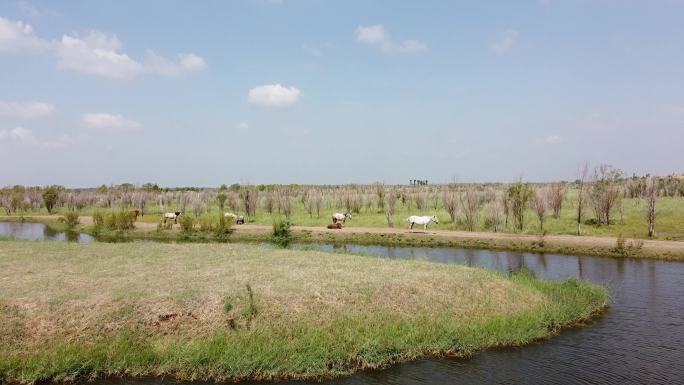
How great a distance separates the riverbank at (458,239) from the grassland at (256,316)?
12.4 meters

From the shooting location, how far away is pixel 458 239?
33.2 metres

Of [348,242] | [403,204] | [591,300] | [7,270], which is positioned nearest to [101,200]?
[403,204]

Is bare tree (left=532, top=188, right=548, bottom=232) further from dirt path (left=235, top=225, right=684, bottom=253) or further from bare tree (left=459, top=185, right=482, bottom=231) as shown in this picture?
bare tree (left=459, top=185, right=482, bottom=231)

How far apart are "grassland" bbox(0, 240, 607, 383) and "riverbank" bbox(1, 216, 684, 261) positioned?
40.7ft

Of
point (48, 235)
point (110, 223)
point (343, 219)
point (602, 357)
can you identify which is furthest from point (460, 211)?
point (48, 235)

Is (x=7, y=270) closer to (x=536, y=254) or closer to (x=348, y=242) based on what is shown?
(x=348, y=242)

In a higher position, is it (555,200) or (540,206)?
(555,200)

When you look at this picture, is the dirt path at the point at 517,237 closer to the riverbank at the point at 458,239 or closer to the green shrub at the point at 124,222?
the riverbank at the point at 458,239

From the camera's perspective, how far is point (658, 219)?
128 ft

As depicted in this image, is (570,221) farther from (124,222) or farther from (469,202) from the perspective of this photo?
(124,222)

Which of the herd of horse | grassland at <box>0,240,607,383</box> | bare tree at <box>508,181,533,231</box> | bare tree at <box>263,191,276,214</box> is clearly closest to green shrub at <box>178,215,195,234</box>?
the herd of horse

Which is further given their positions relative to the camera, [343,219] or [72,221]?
[72,221]

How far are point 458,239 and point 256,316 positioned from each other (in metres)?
23.1

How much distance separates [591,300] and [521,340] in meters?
4.93
